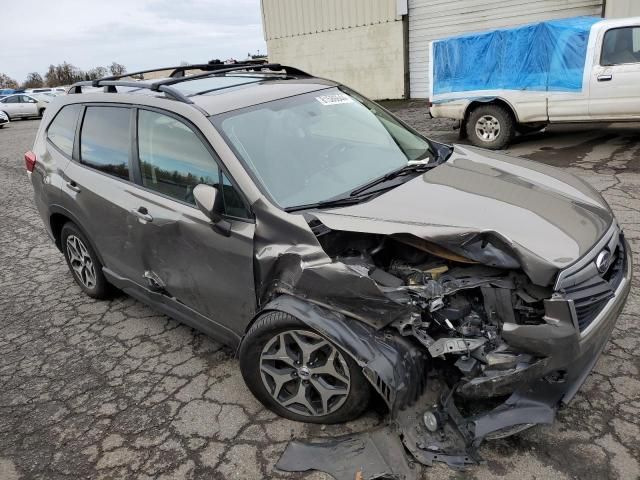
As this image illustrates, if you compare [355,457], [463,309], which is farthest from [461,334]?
[355,457]

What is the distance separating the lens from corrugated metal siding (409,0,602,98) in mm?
12730

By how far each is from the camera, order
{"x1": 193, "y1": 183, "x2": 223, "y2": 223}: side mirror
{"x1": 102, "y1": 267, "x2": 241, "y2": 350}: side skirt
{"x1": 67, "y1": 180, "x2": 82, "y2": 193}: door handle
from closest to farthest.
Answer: {"x1": 193, "y1": 183, "x2": 223, "y2": 223}: side mirror < {"x1": 102, "y1": 267, "x2": 241, "y2": 350}: side skirt < {"x1": 67, "y1": 180, "x2": 82, "y2": 193}: door handle

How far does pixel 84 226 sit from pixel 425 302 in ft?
9.21

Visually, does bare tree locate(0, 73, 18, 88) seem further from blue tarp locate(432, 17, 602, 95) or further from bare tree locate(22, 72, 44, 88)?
blue tarp locate(432, 17, 602, 95)

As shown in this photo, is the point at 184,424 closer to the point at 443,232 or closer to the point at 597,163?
the point at 443,232

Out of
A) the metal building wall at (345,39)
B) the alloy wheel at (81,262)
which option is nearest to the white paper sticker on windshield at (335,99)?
the alloy wheel at (81,262)

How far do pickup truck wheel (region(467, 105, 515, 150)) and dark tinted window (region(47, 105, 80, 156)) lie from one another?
6678 millimetres

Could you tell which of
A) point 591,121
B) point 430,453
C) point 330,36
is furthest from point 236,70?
point 330,36

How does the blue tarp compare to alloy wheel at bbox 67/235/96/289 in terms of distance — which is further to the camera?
the blue tarp

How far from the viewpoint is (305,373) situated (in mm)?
2574

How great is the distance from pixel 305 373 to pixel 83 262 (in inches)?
104

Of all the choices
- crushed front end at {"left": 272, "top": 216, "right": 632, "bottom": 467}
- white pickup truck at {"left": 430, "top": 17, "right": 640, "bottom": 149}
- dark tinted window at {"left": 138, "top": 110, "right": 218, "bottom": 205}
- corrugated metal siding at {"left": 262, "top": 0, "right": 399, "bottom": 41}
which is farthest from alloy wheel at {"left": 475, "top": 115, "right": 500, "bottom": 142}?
corrugated metal siding at {"left": 262, "top": 0, "right": 399, "bottom": 41}

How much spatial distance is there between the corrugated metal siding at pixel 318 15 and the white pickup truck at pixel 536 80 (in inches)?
319

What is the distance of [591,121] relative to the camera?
306 inches
